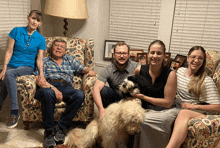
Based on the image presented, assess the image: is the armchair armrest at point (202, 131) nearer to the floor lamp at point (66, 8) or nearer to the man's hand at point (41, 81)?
the man's hand at point (41, 81)

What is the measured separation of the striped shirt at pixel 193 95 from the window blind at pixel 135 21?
1384mm

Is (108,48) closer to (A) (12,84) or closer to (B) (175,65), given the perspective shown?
(B) (175,65)

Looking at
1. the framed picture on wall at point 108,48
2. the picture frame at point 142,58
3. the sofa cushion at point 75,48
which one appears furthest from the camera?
the framed picture on wall at point 108,48

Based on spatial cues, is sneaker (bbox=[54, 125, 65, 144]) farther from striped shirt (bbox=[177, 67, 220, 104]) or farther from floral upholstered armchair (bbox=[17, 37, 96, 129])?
striped shirt (bbox=[177, 67, 220, 104])

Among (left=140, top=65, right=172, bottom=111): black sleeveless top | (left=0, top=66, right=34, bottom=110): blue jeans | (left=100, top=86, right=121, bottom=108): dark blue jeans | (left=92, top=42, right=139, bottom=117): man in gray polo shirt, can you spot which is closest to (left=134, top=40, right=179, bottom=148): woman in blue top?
(left=140, top=65, right=172, bottom=111): black sleeveless top

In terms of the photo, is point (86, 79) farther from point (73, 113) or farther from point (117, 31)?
point (117, 31)

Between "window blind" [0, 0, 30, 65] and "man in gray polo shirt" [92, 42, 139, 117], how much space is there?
169cm

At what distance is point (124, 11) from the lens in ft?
11.4

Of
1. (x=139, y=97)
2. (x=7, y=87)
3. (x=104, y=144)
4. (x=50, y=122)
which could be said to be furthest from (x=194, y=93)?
(x=7, y=87)

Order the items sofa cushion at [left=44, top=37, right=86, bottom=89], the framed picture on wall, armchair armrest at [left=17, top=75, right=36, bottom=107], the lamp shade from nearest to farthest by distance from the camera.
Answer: armchair armrest at [left=17, top=75, right=36, bottom=107] → sofa cushion at [left=44, top=37, right=86, bottom=89] → the lamp shade → the framed picture on wall

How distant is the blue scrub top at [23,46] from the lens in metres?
2.51

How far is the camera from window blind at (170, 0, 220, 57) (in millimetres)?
2869

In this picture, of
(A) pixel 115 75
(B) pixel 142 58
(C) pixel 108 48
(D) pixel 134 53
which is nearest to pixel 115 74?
(A) pixel 115 75

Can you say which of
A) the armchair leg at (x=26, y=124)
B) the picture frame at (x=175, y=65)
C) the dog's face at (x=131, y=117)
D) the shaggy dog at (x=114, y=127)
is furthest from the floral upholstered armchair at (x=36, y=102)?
the picture frame at (x=175, y=65)
